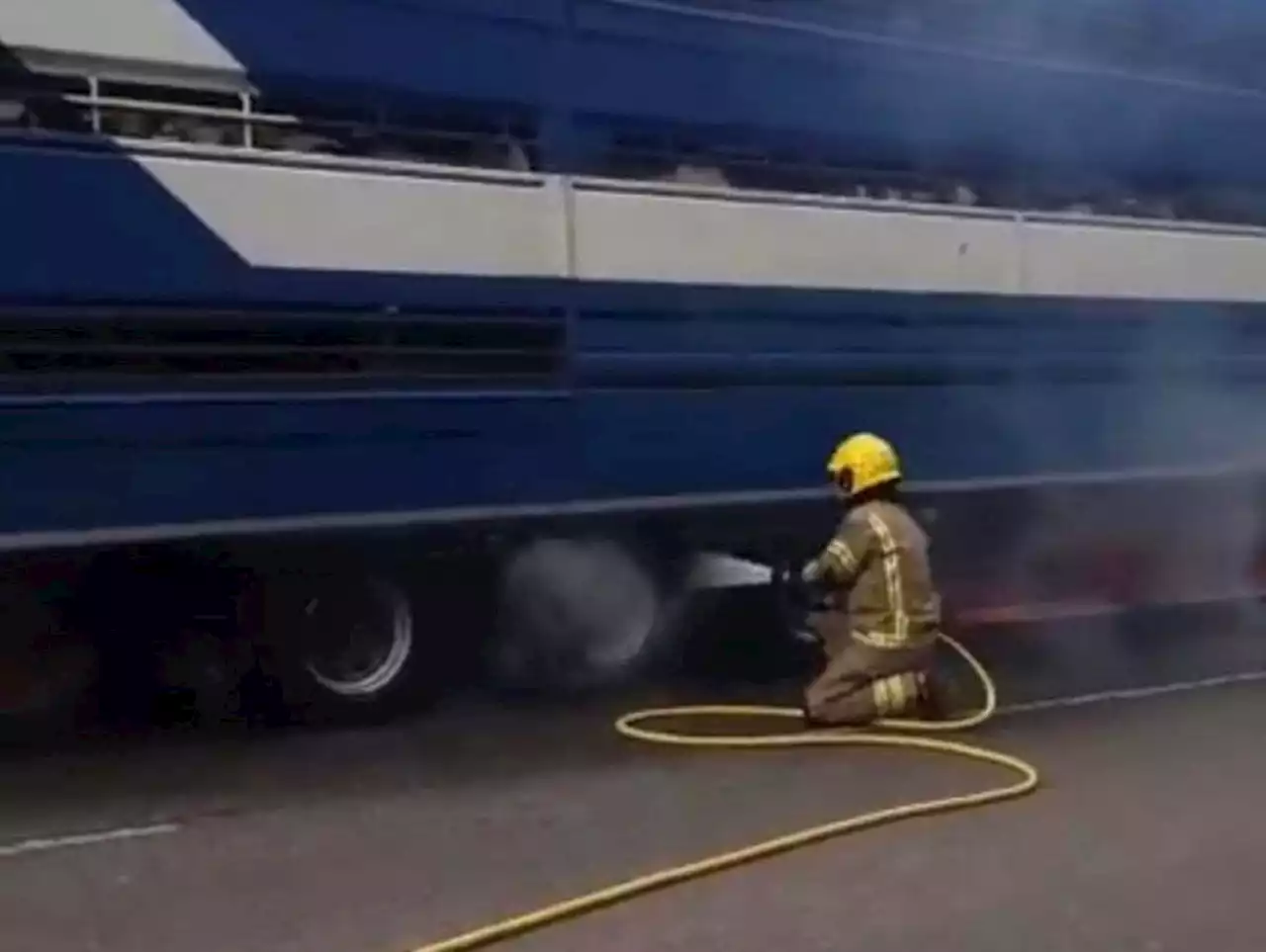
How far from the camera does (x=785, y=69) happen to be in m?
10.0

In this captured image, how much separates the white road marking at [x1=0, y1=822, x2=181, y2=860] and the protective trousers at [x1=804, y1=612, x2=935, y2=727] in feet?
8.85

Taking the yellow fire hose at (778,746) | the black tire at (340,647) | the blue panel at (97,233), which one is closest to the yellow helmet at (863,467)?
the yellow fire hose at (778,746)

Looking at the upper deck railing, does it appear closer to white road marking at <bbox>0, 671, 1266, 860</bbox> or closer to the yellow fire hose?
the yellow fire hose

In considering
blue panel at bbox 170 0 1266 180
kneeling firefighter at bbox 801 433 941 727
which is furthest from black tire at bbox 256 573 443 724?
blue panel at bbox 170 0 1266 180

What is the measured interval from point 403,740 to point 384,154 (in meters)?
2.10

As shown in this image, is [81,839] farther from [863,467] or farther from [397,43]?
[863,467]

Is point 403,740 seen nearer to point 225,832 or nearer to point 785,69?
point 225,832

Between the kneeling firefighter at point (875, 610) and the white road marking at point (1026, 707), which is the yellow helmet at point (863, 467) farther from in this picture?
the white road marking at point (1026, 707)

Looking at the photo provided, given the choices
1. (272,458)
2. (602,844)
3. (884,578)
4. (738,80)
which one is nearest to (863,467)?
(884,578)

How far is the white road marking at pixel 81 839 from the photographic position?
682 centimetres

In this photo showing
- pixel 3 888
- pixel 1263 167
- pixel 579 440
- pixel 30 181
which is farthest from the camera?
pixel 1263 167

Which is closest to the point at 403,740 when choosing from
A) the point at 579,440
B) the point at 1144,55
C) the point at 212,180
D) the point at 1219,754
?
the point at 579,440

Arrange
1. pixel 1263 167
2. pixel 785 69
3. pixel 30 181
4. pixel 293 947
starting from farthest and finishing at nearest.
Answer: pixel 1263 167, pixel 785 69, pixel 30 181, pixel 293 947

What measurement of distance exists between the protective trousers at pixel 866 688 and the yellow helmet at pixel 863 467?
63 centimetres
